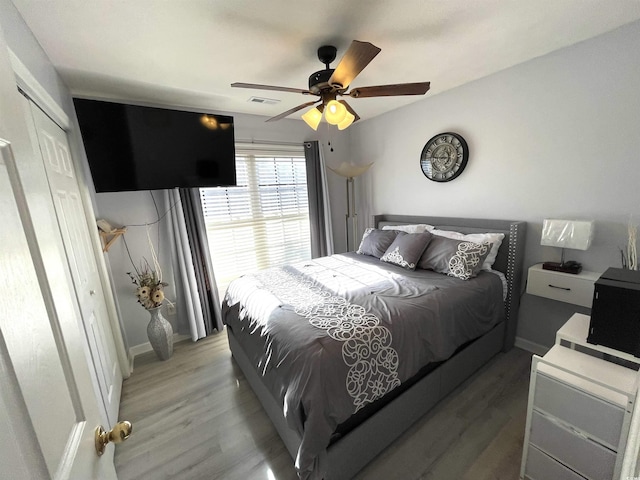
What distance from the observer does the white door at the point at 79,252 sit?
1.49 m

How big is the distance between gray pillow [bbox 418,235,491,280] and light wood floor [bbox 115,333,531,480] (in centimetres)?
86

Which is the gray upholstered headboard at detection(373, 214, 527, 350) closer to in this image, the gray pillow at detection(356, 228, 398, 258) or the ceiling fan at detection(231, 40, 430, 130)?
the gray pillow at detection(356, 228, 398, 258)

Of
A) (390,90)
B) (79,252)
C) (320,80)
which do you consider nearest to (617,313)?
(390,90)

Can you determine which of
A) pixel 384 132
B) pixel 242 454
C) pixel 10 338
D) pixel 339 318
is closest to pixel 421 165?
pixel 384 132

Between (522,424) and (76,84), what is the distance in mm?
4173

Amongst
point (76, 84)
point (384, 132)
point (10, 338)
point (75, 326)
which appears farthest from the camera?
point (384, 132)

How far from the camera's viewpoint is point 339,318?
1.65 meters

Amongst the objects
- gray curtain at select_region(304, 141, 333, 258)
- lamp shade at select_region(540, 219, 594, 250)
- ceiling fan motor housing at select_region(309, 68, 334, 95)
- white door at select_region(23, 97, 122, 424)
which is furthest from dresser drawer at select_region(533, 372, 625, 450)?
gray curtain at select_region(304, 141, 333, 258)

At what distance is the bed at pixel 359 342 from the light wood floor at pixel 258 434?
0.34 feet

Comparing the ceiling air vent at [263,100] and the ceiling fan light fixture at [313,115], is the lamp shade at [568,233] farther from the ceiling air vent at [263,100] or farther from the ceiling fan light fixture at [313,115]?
the ceiling air vent at [263,100]

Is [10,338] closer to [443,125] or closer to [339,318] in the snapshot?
[339,318]

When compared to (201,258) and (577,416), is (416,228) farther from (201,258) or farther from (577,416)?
(201,258)

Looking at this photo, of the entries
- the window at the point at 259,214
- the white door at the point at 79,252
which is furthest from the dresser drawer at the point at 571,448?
the window at the point at 259,214

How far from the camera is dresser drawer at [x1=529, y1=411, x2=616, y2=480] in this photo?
1.14 m
